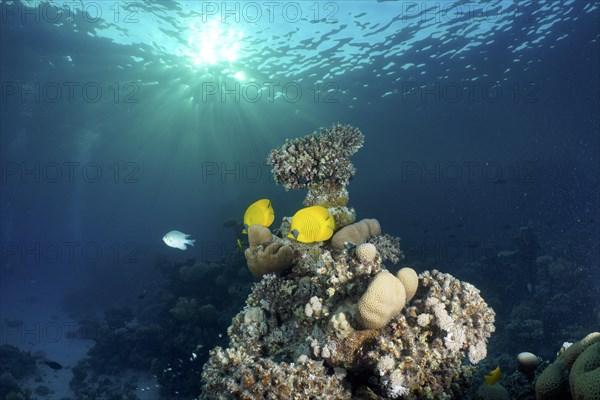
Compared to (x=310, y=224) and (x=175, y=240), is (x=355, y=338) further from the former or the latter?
(x=175, y=240)

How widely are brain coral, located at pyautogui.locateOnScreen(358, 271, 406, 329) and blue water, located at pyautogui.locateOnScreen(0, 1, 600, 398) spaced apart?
13.4 metres

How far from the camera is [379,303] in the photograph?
3.46m

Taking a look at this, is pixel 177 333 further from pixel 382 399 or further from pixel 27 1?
pixel 27 1

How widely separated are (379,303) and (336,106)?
31.1 metres

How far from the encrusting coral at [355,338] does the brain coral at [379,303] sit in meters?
0.01

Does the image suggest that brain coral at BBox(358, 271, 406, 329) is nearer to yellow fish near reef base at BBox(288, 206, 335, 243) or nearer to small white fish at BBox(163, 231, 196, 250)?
yellow fish near reef base at BBox(288, 206, 335, 243)

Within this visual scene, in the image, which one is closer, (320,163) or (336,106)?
(320,163)

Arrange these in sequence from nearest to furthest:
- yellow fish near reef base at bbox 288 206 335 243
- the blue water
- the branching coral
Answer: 1. yellow fish near reef base at bbox 288 206 335 243
2. the branching coral
3. the blue water

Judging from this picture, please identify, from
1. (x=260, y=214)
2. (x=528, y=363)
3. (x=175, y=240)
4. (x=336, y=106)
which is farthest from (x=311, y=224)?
(x=336, y=106)

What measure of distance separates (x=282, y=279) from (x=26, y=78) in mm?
28551

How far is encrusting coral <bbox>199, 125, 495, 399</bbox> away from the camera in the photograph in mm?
A: 3361

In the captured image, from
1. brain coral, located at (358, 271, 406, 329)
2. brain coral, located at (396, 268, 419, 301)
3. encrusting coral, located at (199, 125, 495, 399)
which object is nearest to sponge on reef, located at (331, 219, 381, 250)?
encrusting coral, located at (199, 125, 495, 399)

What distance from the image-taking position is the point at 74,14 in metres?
18.1

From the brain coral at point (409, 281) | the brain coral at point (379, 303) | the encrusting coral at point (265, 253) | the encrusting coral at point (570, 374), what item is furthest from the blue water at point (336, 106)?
the brain coral at point (379, 303)
